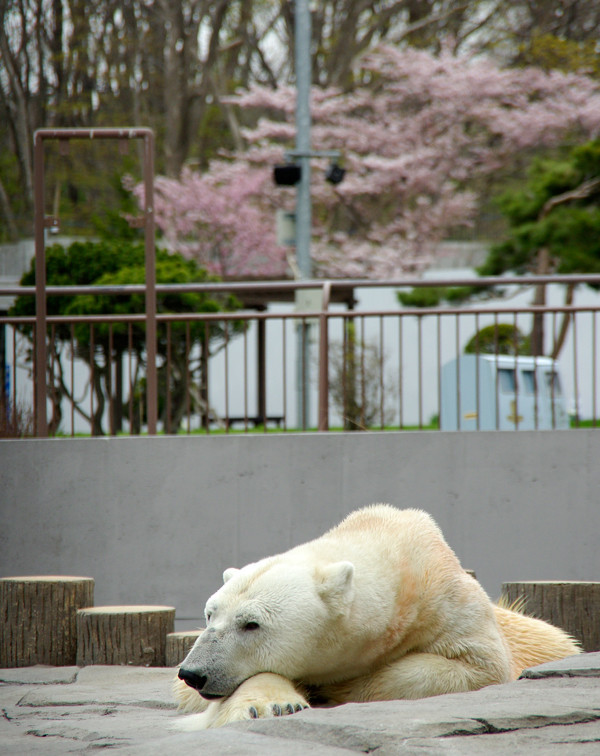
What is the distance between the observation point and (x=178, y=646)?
4512 mm

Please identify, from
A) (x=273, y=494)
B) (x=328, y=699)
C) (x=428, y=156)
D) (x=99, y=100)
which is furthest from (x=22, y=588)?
(x=99, y=100)

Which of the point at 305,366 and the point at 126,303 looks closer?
the point at 305,366

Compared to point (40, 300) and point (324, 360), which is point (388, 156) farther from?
point (40, 300)

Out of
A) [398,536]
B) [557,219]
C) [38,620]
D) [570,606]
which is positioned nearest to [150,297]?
[38,620]

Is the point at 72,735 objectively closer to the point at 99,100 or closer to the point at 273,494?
the point at 273,494

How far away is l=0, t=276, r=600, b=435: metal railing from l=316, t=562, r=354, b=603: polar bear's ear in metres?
3.44

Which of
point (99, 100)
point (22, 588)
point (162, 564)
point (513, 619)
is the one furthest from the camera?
point (99, 100)

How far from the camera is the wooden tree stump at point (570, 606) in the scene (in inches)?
185

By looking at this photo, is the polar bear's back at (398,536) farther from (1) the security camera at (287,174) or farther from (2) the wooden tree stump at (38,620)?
(1) the security camera at (287,174)

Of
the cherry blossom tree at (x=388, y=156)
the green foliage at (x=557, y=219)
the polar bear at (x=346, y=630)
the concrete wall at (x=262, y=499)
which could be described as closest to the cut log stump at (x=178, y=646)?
the polar bear at (x=346, y=630)

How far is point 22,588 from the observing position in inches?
189

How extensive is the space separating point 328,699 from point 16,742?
3.13 ft

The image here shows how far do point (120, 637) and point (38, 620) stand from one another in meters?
0.48

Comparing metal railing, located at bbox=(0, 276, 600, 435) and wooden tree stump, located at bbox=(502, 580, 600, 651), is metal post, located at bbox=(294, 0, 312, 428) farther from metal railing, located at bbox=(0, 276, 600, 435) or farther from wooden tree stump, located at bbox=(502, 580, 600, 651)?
wooden tree stump, located at bbox=(502, 580, 600, 651)
